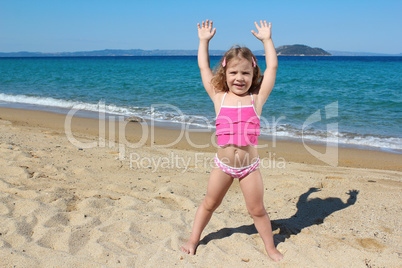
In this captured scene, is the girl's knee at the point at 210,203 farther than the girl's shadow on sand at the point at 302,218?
No

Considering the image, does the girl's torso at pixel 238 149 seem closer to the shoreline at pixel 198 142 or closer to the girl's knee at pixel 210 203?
the girl's knee at pixel 210 203

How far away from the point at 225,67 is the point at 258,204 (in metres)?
1.12

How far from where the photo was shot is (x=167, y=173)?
5039 millimetres

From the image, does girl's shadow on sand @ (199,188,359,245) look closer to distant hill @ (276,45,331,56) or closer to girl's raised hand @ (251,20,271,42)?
girl's raised hand @ (251,20,271,42)

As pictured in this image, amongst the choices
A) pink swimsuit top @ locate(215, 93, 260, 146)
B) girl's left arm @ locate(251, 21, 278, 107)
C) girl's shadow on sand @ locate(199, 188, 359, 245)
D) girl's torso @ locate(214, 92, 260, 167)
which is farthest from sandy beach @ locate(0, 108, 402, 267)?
girl's left arm @ locate(251, 21, 278, 107)

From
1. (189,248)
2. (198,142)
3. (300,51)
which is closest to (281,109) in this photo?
(198,142)

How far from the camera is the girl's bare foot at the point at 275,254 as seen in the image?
2850 millimetres

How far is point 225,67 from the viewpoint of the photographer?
2.86 m

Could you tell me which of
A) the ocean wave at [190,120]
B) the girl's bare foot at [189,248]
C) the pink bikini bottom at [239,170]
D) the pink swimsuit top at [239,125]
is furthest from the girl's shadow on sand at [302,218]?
the ocean wave at [190,120]

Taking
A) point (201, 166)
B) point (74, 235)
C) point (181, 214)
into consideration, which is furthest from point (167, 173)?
point (74, 235)

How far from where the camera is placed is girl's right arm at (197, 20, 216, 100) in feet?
9.71

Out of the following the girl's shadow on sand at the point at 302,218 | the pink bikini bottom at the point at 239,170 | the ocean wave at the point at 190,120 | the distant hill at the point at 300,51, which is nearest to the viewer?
the pink bikini bottom at the point at 239,170

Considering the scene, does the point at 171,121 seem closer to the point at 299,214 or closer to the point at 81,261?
the point at 299,214

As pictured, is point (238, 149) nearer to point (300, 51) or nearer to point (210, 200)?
point (210, 200)
